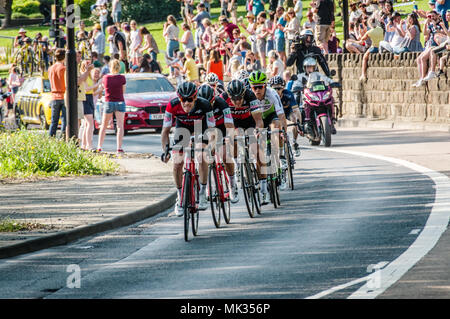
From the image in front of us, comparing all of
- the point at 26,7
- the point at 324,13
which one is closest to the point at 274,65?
the point at 324,13

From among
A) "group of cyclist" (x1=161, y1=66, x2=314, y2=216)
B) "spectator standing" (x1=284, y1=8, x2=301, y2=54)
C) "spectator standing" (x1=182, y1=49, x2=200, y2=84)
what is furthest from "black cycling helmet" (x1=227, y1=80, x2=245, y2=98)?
"spectator standing" (x1=284, y1=8, x2=301, y2=54)

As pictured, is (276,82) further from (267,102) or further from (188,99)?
(188,99)

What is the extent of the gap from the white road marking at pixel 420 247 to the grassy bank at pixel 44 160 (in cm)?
599

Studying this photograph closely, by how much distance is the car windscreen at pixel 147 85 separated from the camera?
1104 inches

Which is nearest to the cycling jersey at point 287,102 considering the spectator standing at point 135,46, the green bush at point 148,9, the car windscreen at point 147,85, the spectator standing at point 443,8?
the spectator standing at point 443,8

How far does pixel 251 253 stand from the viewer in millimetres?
10500

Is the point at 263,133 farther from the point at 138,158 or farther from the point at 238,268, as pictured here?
the point at 138,158

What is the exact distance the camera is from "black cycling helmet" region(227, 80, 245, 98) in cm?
1330

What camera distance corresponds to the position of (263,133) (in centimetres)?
1393

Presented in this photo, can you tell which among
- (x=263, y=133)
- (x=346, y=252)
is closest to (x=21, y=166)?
(x=263, y=133)

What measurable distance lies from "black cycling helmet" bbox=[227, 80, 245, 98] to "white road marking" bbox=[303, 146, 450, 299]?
2.95 meters

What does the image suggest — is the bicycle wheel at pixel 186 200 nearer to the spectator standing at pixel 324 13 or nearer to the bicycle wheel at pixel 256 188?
the bicycle wheel at pixel 256 188

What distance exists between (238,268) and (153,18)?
49786mm

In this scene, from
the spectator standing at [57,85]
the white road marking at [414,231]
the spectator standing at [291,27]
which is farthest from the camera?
the spectator standing at [291,27]
